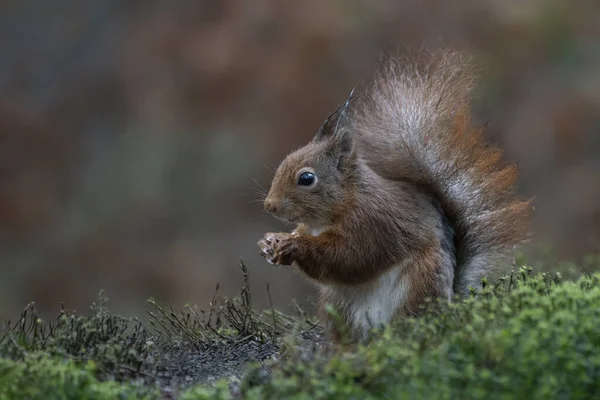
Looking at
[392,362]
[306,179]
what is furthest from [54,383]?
[306,179]

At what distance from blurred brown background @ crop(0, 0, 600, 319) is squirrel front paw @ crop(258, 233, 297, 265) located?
443 cm

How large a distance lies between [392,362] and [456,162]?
159 centimetres

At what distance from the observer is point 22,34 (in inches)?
347

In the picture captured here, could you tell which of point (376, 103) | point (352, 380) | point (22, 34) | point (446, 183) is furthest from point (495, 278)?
point (22, 34)

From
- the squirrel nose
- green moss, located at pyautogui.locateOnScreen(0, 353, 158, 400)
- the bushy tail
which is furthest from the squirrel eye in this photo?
green moss, located at pyautogui.locateOnScreen(0, 353, 158, 400)

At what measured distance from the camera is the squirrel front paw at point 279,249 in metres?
3.67

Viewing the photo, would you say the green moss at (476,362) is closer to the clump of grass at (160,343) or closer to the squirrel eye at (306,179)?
the clump of grass at (160,343)

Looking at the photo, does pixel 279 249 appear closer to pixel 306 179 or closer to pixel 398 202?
pixel 306 179

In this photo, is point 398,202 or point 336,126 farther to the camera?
point 336,126

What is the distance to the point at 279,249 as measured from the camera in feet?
12.0

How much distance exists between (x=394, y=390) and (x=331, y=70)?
6.37 m

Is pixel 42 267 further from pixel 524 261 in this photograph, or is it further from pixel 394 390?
pixel 394 390

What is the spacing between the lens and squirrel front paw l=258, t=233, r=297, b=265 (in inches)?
144

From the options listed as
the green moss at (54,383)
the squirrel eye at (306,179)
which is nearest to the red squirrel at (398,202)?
the squirrel eye at (306,179)
